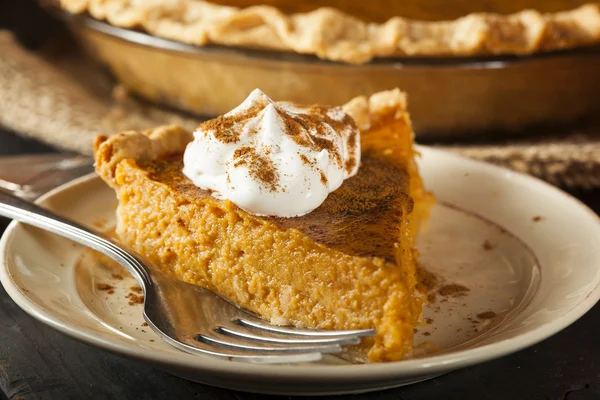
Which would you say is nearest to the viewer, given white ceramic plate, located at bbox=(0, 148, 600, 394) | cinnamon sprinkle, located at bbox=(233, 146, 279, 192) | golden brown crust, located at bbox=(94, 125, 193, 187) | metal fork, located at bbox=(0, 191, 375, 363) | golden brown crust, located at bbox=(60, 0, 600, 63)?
white ceramic plate, located at bbox=(0, 148, 600, 394)

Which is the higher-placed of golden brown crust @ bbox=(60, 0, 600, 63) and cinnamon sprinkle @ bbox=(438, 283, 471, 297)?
golden brown crust @ bbox=(60, 0, 600, 63)

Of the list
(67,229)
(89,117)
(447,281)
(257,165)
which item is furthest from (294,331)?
(89,117)

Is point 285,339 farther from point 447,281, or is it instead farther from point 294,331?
point 447,281

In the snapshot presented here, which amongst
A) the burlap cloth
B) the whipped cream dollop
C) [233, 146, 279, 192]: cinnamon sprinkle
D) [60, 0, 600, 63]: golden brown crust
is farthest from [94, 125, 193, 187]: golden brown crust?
Result: the burlap cloth

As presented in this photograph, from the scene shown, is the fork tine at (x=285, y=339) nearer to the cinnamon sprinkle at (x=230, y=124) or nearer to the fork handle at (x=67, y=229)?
the fork handle at (x=67, y=229)

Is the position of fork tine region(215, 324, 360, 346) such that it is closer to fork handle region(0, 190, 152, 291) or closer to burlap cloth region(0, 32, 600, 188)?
fork handle region(0, 190, 152, 291)

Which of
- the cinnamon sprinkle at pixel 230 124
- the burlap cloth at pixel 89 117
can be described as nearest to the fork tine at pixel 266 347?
the cinnamon sprinkle at pixel 230 124
